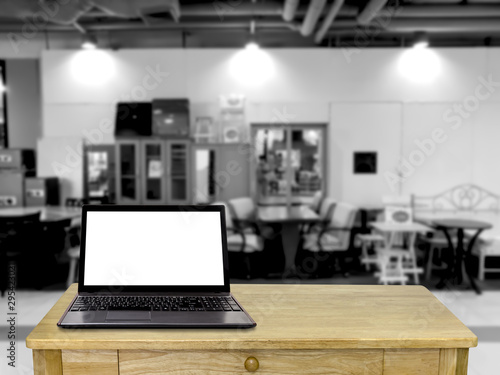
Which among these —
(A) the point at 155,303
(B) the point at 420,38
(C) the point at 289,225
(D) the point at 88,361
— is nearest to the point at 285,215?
(C) the point at 289,225

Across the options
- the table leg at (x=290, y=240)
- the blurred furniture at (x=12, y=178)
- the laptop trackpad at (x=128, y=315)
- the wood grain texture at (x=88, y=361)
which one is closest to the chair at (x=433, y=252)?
the table leg at (x=290, y=240)

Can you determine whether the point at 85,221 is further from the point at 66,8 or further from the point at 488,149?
the point at 488,149

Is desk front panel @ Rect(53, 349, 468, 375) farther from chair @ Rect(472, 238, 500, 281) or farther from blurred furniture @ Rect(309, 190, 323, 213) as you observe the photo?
blurred furniture @ Rect(309, 190, 323, 213)

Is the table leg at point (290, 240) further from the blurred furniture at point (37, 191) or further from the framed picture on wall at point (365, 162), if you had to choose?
the blurred furniture at point (37, 191)

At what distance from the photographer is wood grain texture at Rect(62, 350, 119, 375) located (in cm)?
128

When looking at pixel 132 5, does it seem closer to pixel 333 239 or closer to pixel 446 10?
pixel 333 239

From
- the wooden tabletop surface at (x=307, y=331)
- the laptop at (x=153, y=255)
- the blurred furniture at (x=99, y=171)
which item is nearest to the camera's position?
the wooden tabletop surface at (x=307, y=331)

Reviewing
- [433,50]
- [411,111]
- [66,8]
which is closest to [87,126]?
[66,8]

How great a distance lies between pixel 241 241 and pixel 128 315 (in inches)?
148

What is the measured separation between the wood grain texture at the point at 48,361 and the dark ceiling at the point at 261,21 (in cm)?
452

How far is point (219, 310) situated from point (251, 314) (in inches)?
4.3

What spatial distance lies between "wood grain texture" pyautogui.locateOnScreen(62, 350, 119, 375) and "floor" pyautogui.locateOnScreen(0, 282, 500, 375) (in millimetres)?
2093

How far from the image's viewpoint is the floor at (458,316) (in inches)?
125

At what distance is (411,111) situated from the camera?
7.09m
